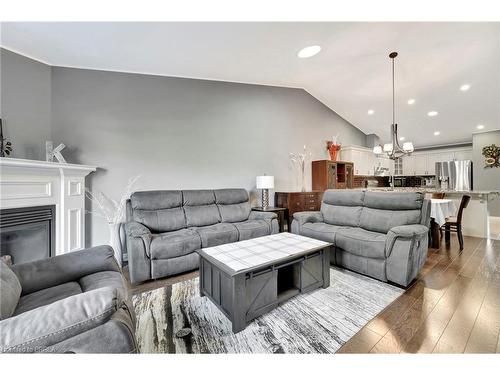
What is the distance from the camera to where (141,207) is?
9.36 feet

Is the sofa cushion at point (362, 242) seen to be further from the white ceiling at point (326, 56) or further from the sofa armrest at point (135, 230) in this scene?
the white ceiling at point (326, 56)

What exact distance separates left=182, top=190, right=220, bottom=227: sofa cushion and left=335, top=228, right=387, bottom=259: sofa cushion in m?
1.81

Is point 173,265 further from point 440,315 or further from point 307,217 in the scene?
point 440,315

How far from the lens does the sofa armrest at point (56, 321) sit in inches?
26.8

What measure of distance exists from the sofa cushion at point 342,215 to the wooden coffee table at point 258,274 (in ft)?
3.44

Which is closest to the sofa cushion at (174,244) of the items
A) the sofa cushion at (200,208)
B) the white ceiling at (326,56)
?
the sofa cushion at (200,208)

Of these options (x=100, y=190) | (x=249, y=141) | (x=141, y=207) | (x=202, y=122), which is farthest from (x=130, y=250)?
(x=249, y=141)

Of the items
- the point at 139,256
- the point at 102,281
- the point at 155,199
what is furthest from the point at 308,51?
the point at 102,281

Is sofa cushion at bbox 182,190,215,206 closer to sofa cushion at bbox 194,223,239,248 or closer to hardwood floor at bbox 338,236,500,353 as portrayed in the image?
sofa cushion at bbox 194,223,239,248

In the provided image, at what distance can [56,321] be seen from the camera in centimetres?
75

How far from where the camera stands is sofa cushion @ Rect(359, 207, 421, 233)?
2455 millimetres

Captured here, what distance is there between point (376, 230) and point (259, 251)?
1678 millimetres

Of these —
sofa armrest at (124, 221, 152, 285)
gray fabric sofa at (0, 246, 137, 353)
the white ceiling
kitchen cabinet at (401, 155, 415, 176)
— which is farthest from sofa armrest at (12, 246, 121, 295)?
kitchen cabinet at (401, 155, 415, 176)

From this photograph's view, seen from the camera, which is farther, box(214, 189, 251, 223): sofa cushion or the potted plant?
the potted plant
